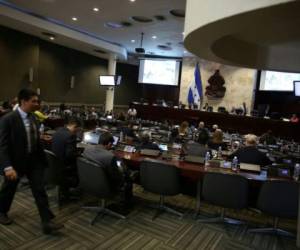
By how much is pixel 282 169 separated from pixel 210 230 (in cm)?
126

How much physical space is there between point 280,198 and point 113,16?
25.0 ft

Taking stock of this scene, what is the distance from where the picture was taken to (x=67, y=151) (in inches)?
141

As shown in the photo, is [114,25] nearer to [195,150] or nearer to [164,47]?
[164,47]

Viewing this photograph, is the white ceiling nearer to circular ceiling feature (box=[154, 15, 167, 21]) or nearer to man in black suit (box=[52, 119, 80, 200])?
circular ceiling feature (box=[154, 15, 167, 21])

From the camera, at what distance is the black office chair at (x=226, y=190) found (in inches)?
122

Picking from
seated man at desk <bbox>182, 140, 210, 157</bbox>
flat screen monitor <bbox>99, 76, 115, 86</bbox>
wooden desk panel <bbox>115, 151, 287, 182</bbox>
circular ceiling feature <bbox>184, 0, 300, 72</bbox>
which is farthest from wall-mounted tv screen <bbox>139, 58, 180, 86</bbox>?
wooden desk panel <bbox>115, 151, 287, 182</bbox>

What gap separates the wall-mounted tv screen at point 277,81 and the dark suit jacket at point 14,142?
35.0 feet

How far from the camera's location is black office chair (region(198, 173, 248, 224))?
3094 millimetres

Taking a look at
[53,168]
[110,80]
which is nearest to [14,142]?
[53,168]

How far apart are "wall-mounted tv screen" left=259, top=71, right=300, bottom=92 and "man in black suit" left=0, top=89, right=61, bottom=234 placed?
1053cm

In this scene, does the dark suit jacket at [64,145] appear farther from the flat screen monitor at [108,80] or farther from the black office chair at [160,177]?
the flat screen monitor at [108,80]

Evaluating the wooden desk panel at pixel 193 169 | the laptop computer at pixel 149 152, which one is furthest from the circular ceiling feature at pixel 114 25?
the wooden desk panel at pixel 193 169

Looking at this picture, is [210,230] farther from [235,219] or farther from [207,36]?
[207,36]

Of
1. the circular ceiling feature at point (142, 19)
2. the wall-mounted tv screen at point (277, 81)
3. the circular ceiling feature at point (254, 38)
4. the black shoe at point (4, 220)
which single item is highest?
the circular ceiling feature at point (142, 19)
